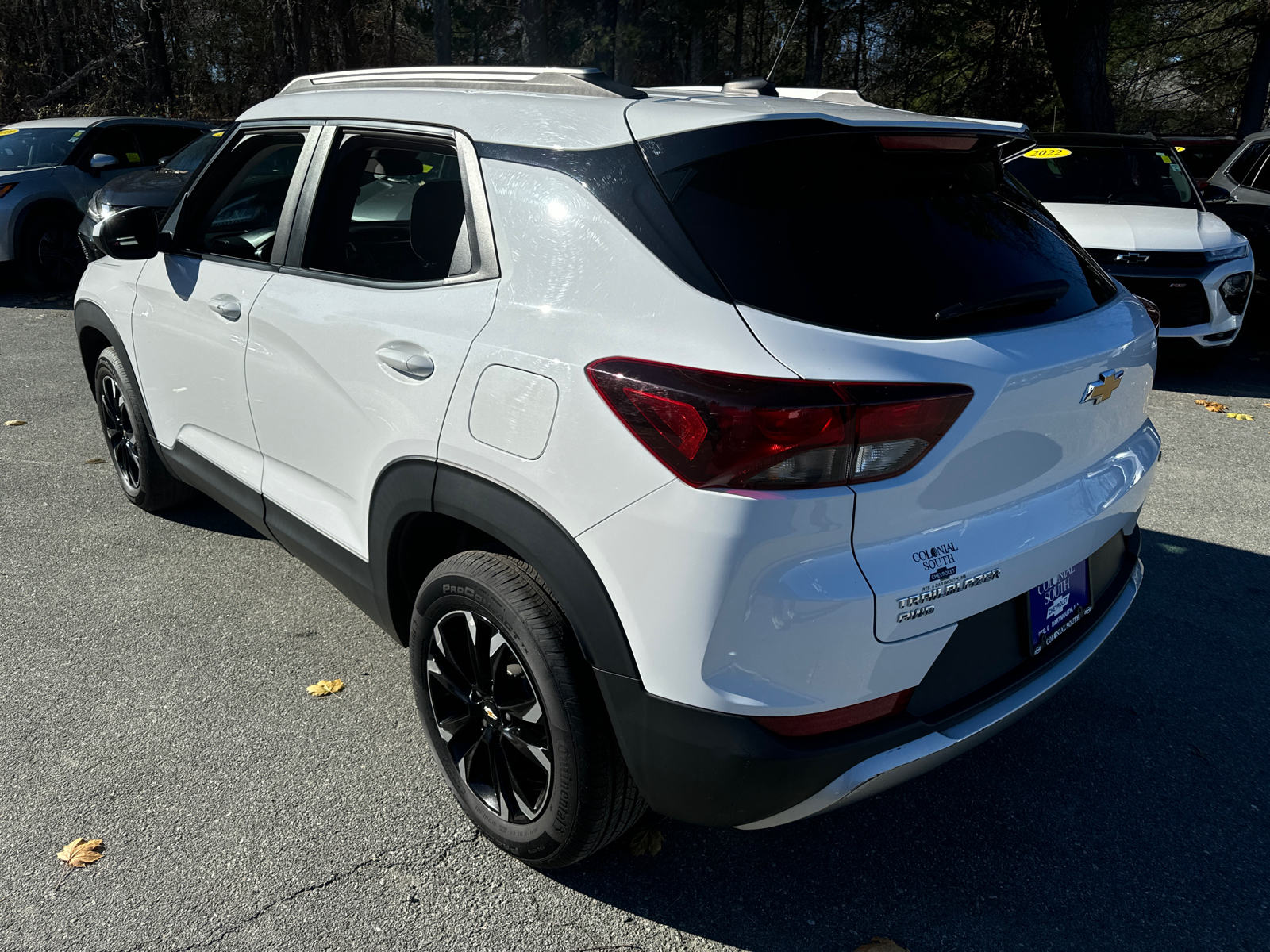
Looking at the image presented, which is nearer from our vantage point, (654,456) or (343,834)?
(654,456)

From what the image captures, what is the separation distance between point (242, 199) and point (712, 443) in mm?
2674

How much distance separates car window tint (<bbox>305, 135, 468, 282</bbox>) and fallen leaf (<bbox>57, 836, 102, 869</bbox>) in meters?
1.61

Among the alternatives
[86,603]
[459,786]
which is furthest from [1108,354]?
[86,603]

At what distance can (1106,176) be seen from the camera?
7719 millimetres

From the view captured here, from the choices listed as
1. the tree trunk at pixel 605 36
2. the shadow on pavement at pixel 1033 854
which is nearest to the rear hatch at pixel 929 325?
the shadow on pavement at pixel 1033 854

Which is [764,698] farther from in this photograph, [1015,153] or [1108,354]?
[1015,153]

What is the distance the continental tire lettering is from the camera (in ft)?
6.05

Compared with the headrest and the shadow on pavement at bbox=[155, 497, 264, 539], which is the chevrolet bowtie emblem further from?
the shadow on pavement at bbox=[155, 497, 264, 539]

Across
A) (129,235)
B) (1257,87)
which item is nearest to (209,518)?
(129,235)

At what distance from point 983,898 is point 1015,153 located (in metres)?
1.86

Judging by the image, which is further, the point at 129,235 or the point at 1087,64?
the point at 1087,64

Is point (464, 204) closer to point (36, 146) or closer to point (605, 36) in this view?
point (36, 146)

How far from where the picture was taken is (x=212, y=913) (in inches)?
88.6

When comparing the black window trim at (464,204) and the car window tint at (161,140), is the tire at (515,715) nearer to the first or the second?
the black window trim at (464,204)
